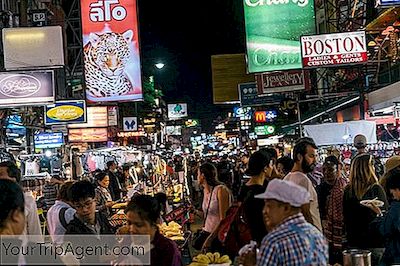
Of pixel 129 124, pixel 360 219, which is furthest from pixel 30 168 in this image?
pixel 129 124

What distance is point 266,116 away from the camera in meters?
45.9

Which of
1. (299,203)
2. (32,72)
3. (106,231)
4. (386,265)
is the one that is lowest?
(386,265)

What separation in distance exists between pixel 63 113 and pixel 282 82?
8.70 meters

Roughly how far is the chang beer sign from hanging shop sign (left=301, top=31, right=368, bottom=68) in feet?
10.9

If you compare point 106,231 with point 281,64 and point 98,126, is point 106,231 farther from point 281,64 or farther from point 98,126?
point 98,126

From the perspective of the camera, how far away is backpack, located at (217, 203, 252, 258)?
24.2 feet

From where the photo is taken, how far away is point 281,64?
23875 mm

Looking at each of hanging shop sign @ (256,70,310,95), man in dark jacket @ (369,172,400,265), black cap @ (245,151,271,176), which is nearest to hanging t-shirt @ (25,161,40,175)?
hanging shop sign @ (256,70,310,95)

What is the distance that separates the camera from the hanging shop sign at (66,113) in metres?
20.9

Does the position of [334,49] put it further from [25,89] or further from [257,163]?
[257,163]

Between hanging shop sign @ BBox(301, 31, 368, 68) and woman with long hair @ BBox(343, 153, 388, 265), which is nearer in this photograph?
woman with long hair @ BBox(343, 153, 388, 265)

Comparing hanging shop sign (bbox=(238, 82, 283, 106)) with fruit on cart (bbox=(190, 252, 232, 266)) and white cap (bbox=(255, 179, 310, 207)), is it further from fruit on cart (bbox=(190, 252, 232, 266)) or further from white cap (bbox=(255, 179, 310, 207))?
white cap (bbox=(255, 179, 310, 207))

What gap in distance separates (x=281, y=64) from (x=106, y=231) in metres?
17.3

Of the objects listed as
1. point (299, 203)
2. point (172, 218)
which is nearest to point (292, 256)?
point (299, 203)
